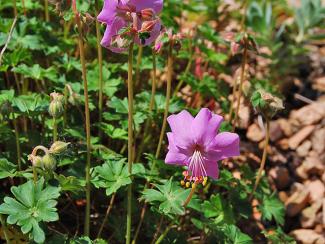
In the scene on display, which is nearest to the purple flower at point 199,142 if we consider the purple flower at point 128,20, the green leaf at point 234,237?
the purple flower at point 128,20

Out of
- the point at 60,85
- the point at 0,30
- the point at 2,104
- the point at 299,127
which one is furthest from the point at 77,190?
the point at 299,127

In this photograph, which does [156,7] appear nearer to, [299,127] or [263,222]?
[263,222]

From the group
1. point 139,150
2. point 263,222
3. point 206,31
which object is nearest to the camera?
point 139,150

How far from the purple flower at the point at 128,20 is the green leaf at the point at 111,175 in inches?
18.2

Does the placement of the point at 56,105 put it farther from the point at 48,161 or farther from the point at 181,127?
the point at 181,127

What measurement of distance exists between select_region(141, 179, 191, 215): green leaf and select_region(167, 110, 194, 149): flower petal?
275 millimetres

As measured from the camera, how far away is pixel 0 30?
9.14 ft

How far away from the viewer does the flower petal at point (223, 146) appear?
1.88 metres

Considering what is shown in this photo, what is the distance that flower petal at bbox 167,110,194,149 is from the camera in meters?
1.84

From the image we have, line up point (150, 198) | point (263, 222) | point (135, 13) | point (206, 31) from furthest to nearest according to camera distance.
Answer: point (206, 31) → point (263, 222) → point (150, 198) → point (135, 13)

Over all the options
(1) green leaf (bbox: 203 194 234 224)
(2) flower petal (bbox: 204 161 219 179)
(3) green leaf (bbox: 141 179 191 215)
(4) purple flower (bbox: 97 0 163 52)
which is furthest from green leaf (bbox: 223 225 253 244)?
(4) purple flower (bbox: 97 0 163 52)

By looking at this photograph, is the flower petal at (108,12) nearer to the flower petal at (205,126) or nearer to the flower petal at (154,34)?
the flower petal at (154,34)

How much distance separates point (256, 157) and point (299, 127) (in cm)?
42

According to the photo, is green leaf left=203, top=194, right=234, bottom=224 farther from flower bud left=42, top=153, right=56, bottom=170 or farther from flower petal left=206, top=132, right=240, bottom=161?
→ flower bud left=42, top=153, right=56, bottom=170
